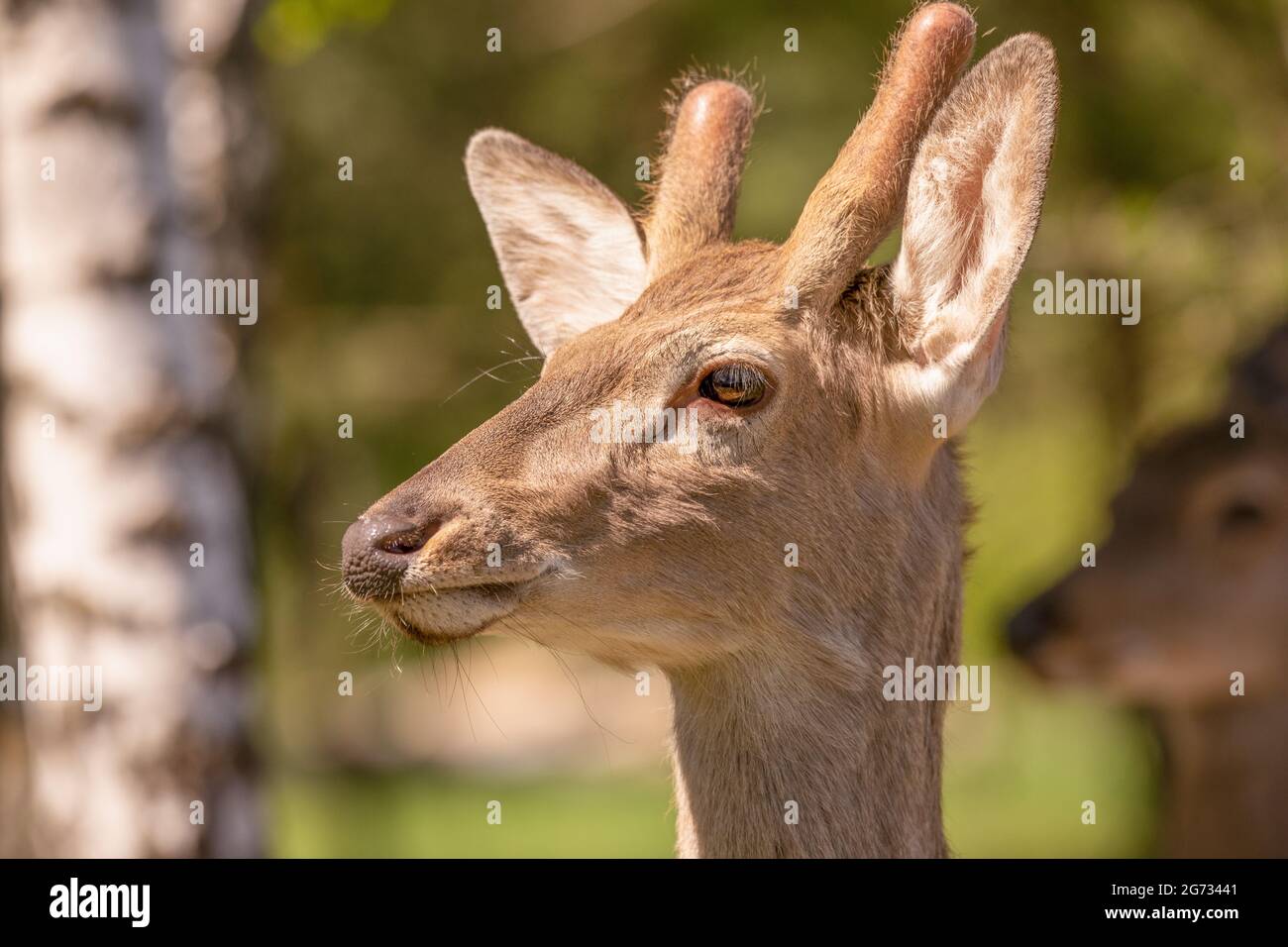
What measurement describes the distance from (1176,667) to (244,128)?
5.03 metres

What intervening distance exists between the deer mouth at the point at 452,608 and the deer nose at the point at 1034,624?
5166 mm

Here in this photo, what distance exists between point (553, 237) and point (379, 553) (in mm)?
1504

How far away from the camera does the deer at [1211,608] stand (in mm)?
8305

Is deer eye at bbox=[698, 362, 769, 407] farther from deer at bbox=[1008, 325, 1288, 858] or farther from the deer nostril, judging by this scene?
deer at bbox=[1008, 325, 1288, 858]

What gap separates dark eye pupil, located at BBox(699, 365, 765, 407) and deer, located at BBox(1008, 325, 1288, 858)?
4.87m

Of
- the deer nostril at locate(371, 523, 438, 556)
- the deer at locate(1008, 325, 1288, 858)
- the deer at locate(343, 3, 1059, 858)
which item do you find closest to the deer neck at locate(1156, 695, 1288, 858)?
the deer at locate(1008, 325, 1288, 858)

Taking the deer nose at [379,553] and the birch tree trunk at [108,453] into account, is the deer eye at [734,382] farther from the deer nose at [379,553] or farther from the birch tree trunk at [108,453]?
the birch tree trunk at [108,453]

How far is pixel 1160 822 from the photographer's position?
9086 mm

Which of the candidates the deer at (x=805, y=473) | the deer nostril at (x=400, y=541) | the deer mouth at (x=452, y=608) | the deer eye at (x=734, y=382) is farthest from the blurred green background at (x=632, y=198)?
the deer nostril at (x=400, y=541)

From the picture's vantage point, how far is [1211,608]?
327 inches

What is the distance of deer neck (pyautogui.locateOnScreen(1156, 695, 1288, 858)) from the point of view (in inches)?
333

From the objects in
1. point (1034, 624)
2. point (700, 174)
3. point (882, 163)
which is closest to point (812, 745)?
point (882, 163)

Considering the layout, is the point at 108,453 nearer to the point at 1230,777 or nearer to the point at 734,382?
the point at 734,382
